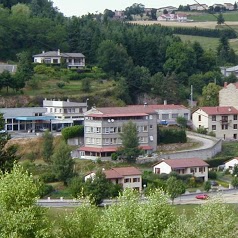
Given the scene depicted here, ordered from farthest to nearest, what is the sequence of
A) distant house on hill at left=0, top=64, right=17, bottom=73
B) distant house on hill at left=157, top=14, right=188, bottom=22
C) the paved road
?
distant house on hill at left=157, top=14, right=188, bottom=22, distant house on hill at left=0, top=64, right=17, bottom=73, the paved road

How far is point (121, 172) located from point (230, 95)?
13.0m

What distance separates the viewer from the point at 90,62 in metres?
49.2

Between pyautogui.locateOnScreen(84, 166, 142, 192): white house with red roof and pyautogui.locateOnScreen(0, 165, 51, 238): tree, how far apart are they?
1232 cm

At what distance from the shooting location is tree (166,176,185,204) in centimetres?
2961

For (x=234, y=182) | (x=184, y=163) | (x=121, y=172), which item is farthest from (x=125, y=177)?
(x=234, y=182)

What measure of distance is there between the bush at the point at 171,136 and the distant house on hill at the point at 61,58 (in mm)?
10357

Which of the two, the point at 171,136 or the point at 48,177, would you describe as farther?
the point at 171,136

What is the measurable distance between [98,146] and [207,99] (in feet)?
34.2

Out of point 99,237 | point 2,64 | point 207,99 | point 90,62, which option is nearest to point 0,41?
point 2,64

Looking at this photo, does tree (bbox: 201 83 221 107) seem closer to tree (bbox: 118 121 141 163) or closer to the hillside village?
the hillside village

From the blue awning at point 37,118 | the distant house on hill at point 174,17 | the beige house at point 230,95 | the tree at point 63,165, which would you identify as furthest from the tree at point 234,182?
the distant house on hill at point 174,17

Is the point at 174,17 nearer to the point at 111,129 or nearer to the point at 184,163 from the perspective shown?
the point at 111,129

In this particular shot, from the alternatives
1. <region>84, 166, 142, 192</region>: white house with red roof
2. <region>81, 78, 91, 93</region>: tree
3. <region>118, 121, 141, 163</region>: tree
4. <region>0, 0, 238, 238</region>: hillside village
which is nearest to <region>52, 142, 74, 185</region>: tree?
→ <region>0, 0, 238, 238</region>: hillside village

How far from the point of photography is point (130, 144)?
35094 millimetres
